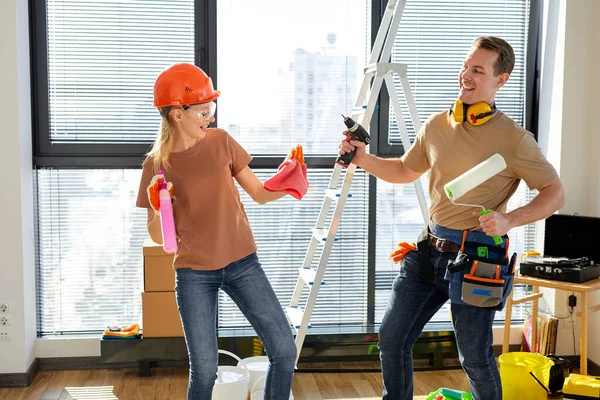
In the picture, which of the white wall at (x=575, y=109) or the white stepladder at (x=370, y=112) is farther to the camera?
the white wall at (x=575, y=109)

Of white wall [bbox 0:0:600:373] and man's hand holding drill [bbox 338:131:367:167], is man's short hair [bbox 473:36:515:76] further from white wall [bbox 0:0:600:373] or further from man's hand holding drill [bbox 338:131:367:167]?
white wall [bbox 0:0:600:373]

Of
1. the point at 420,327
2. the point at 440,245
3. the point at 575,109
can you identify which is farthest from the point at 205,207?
the point at 575,109

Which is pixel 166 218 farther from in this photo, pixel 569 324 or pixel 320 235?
pixel 569 324

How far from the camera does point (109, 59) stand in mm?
4055

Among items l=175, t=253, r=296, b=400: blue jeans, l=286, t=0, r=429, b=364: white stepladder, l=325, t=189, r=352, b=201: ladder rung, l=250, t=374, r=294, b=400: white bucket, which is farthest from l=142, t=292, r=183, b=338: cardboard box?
l=175, t=253, r=296, b=400: blue jeans

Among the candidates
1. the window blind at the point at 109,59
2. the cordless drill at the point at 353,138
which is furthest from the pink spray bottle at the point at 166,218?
the window blind at the point at 109,59

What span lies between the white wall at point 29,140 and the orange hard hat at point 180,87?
1477 millimetres

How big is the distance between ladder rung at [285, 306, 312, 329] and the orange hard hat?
137 centimetres

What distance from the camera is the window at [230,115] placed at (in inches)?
159

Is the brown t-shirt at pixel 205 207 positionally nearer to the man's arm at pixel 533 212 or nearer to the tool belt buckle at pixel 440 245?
the tool belt buckle at pixel 440 245

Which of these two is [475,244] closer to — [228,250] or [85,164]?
[228,250]

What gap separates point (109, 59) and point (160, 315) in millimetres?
1449

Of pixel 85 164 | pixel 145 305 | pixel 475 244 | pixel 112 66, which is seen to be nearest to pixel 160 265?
pixel 145 305

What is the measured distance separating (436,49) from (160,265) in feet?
6.63
